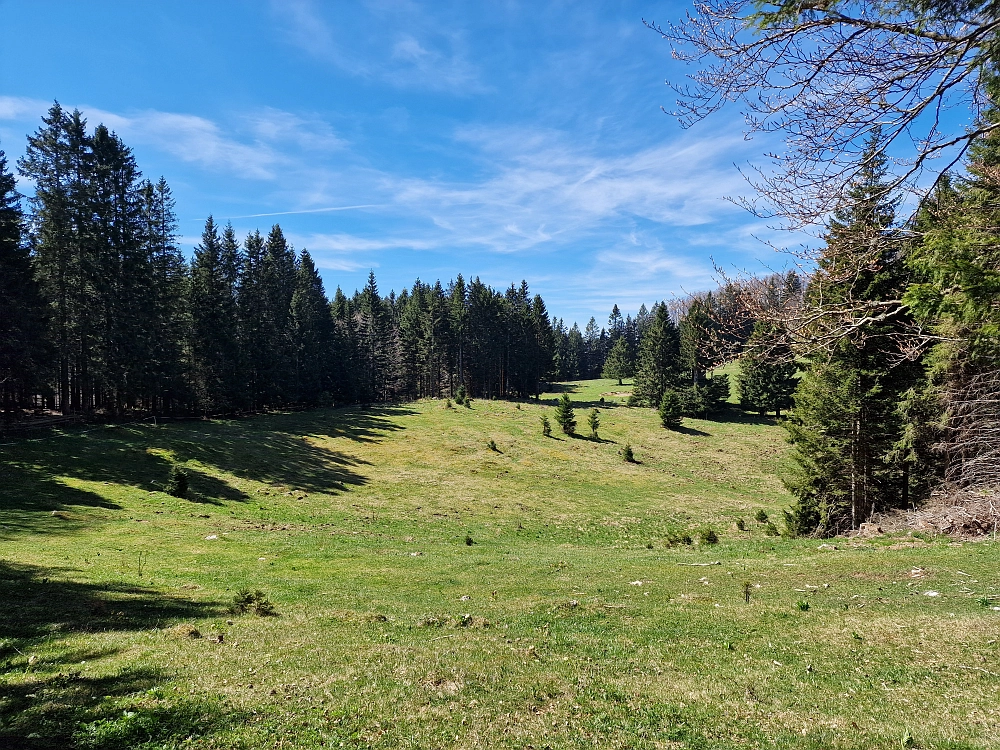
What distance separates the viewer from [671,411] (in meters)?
61.8

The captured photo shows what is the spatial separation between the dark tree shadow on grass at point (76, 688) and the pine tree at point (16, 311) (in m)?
28.7

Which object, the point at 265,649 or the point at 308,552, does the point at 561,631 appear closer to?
the point at 265,649

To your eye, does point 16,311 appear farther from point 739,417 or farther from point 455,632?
point 739,417

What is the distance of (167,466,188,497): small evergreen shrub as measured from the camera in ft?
83.1

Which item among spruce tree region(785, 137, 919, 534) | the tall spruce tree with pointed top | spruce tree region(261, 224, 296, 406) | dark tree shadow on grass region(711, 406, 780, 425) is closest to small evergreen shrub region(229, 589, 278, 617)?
spruce tree region(785, 137, 919, 534)

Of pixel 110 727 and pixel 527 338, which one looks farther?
pixel 527 338

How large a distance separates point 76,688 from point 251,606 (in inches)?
184

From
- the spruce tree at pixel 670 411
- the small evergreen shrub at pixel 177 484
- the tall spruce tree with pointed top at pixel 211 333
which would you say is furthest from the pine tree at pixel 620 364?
the small evergreen shrub at pixel 177 484

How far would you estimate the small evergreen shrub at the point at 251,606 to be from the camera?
408 inches

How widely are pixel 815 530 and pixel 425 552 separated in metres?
19.3

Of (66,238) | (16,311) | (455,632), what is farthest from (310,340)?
(455,632)

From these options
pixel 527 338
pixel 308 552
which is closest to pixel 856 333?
pixel 308 552

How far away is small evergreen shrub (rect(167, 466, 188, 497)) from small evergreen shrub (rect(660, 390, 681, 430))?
5415 centimetres

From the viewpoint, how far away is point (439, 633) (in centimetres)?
927
